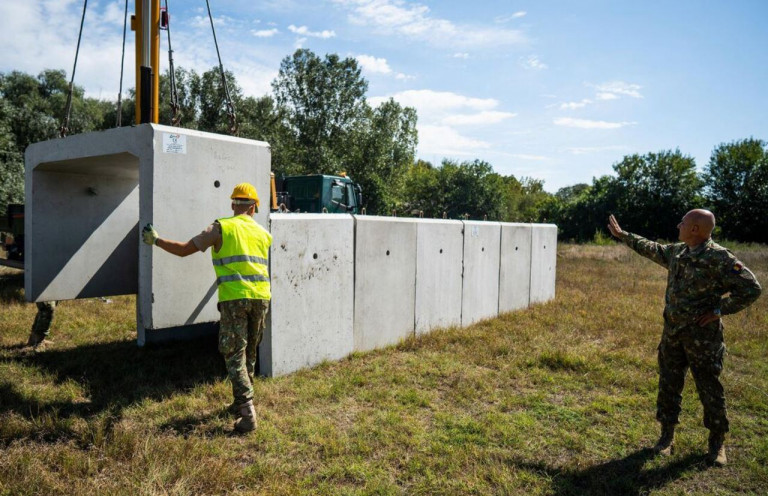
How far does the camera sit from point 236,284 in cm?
432

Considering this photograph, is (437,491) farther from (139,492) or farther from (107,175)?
(107,175)

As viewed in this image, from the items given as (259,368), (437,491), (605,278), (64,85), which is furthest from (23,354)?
(64,85)

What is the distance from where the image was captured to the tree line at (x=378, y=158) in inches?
1387

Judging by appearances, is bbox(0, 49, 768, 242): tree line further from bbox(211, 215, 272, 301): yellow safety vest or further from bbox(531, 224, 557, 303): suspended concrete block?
bbox(211, 215, 272, 301): yellow safety vest

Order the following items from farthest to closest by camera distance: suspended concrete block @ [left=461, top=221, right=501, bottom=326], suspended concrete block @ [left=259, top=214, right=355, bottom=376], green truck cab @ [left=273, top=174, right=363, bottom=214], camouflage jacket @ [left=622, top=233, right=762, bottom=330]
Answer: green truck cab @ [left=273, top=174, right=363, bottom=214] < suspended concrete block @ [left=461, top=221, right=501, bottom=326] < suspended concrete block @ [left=259, top=214, right=355, bottom=376] < camouflage jacket @ [left=622, top=233, right=762, bottom=330]

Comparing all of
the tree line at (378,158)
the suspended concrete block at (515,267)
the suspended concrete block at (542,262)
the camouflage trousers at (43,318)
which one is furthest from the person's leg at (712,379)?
the tree line at (378,158)

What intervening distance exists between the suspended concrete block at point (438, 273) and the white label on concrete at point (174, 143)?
144 inches

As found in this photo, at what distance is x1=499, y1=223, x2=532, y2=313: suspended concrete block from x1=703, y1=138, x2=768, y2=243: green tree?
3453cm

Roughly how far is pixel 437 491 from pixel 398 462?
0.46 metres

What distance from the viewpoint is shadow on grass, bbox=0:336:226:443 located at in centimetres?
448

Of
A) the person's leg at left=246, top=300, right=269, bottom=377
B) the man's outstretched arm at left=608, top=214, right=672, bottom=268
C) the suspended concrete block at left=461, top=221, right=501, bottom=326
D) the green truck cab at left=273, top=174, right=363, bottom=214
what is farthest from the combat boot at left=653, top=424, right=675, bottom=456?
the green truck cab at left=273, top=174, right=363, bottom=214

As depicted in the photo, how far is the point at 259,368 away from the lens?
568 cm

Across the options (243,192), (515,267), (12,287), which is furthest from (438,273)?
(12,287)

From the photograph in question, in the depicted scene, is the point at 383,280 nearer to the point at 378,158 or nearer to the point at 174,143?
the point at 174,143
